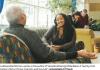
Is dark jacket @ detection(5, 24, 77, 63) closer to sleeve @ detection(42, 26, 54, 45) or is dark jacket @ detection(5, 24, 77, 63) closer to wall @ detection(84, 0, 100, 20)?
sleeve @ detection(42, 26, 54, 45)

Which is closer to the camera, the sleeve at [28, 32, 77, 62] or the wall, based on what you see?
the sleeve at [28, 32, 77, 62]

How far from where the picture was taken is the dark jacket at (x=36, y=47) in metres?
2.37

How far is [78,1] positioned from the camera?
2.67 metres

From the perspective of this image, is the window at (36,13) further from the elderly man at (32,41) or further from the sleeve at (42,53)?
the sleeve at (42,53)

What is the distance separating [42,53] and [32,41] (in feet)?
0.51

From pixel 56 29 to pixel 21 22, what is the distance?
1.31ft

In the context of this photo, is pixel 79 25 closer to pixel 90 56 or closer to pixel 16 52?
pixel 90 56

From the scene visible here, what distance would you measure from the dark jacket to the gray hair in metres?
0.07

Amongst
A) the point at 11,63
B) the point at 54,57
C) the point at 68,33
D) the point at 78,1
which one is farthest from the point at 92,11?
the point at 11,63

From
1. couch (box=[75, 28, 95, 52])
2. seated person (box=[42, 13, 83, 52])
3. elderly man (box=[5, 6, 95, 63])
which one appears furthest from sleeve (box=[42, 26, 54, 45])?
couch (box=[75, 28, 95, 52])

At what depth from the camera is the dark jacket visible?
2371mm

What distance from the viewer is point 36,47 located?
237 centimetres

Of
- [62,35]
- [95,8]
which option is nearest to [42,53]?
[62,35]

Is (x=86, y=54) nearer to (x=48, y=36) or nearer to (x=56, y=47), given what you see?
(x=56, y=47)
